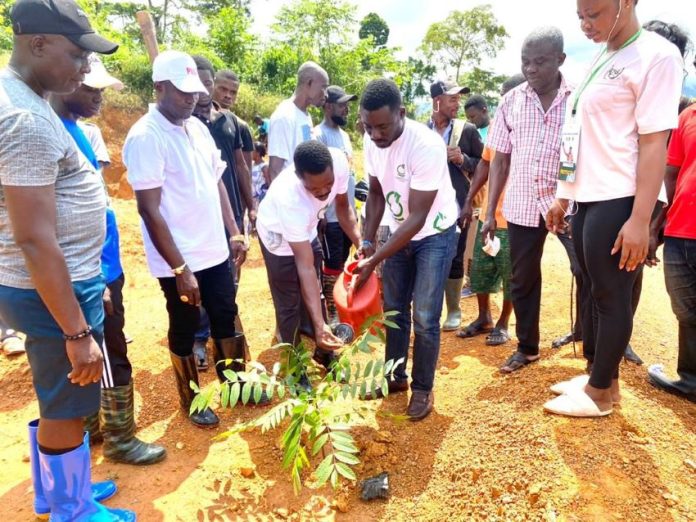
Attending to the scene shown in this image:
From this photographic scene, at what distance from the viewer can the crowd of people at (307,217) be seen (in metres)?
1.70

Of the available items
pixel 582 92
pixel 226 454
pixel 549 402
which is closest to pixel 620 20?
pixel 582 92

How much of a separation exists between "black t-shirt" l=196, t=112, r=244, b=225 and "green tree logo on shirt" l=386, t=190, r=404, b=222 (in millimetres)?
1847

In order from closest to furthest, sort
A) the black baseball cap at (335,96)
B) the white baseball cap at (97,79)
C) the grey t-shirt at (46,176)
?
the grey t-shirt at (46,176) < the white baseball cap at (97,79) < the black baseball cap at (335,96)

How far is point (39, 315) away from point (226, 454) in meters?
1.39

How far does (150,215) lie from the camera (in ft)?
8.32

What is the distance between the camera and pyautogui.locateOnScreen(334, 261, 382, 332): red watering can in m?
2.98

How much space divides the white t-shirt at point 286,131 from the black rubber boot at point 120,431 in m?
2.35

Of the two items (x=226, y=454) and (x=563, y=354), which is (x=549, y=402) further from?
(x=226, y=454)

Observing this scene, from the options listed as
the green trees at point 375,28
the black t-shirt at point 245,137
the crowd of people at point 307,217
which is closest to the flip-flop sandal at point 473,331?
the crowd of people at point 307,217

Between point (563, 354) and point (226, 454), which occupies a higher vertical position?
point (563, 354)

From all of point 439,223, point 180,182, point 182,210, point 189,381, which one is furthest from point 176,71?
point 189,381

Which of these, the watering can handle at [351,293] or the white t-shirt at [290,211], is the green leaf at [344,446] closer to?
the watering can handle at [351,293]

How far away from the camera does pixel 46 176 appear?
1.59 metres

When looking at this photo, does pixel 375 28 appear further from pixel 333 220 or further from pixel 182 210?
pixel 182 210
